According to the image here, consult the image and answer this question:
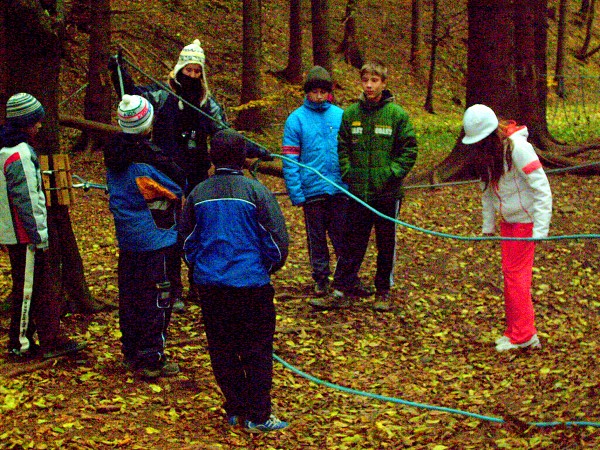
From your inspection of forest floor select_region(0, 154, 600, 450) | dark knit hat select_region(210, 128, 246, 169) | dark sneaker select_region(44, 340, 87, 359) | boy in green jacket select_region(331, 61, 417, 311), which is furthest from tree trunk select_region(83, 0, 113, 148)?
dark knit hat select_region(210, 128, 246, 169)

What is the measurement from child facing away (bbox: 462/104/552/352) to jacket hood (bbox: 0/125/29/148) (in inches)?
122

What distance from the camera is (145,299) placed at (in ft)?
17.5

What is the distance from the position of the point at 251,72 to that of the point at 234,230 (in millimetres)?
11359

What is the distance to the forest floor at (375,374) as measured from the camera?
15.4ft

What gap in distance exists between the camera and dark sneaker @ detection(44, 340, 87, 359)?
5.48 metres

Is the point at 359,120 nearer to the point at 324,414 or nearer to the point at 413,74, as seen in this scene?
the point at 324,414

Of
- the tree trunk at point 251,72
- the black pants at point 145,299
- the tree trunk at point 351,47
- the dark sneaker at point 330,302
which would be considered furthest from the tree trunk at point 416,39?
the black pants at point 145,299

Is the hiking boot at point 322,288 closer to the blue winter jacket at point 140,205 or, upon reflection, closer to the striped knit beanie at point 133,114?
the blue winter jacket at point 140,205

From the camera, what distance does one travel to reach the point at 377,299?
7164mm

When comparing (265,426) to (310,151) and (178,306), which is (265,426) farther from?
(310,151)

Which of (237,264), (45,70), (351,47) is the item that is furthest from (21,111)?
(351,47)

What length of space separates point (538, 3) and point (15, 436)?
13.2 metres

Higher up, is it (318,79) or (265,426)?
(318,79)

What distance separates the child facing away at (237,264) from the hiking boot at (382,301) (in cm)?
254
